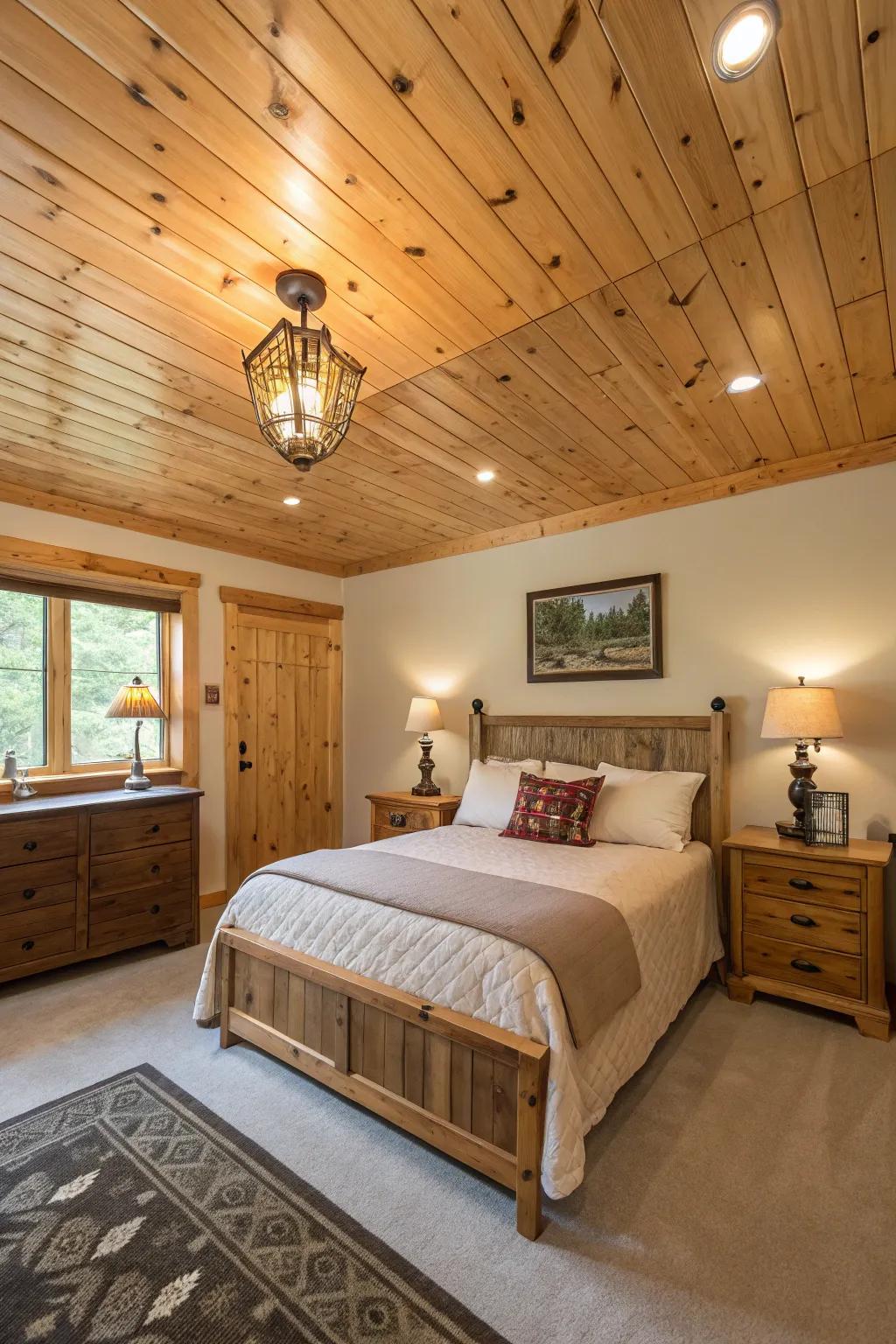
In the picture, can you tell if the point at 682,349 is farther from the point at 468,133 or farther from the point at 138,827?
the point at 138,827

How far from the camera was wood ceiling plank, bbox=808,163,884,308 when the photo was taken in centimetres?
150

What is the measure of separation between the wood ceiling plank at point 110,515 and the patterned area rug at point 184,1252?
292 cm

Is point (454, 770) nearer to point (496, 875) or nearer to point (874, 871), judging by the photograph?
point (496, 875)

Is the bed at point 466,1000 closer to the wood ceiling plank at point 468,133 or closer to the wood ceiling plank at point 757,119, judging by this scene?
the wood ceiling plank at point 468,133

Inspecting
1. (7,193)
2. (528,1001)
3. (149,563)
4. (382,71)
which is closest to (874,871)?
(528,1001)

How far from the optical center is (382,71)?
48.9 inches

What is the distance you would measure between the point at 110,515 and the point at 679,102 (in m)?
3.55

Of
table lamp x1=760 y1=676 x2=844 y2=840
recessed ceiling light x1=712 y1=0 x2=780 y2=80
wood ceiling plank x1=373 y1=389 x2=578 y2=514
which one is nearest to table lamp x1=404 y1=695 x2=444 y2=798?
wood ceiling plank x1=373 y1=389 x2=578 y2=514

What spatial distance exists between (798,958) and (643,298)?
8.71ft

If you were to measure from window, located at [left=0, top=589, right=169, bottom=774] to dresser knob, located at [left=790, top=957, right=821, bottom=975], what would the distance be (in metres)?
3.72

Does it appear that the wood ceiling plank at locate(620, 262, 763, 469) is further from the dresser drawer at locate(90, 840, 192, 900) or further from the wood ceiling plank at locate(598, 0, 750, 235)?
the dresser drawer at locate(90, 840, 192, 900)

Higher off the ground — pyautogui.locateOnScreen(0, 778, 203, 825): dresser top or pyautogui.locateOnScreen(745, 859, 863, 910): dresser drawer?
pyautogui.locateOnScreen(0, 778, 203, 825): dresser top

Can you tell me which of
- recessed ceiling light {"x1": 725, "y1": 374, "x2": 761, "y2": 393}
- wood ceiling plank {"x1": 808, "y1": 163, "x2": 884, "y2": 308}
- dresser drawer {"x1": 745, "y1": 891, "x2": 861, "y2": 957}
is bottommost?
dresser drawer {"x1": 745, "y1": 891, "x2": 861, "y2": 957}

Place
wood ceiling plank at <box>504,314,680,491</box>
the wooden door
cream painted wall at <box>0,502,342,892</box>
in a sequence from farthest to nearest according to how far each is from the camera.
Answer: the wooden door, cream painted wall at <box>0,502,342,892</box>, wood ceiling plank at <box>504,314,680,491</box>
